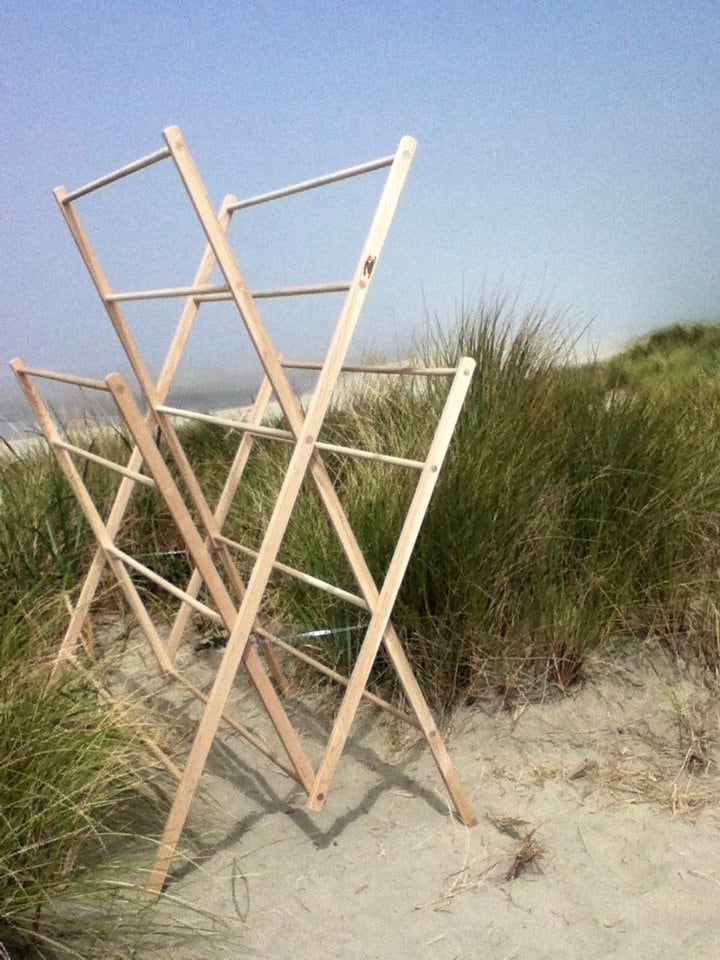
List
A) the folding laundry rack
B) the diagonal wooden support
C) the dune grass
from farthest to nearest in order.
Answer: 1. the dune grass
2. the diagonal wooden support
3. the folding laundry rack

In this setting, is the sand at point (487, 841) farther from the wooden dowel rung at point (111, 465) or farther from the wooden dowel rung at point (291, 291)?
the wooden dowel rung at point (291, 291)

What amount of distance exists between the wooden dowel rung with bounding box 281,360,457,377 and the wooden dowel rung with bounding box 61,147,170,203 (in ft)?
1.96

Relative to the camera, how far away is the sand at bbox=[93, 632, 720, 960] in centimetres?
200

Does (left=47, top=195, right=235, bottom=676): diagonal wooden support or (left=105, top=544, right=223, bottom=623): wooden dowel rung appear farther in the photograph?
(left=47, top=195, right=235, bottom=676): diagonal wooden support

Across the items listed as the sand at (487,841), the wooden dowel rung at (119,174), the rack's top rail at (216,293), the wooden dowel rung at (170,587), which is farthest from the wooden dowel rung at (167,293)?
the sand at (487,841)

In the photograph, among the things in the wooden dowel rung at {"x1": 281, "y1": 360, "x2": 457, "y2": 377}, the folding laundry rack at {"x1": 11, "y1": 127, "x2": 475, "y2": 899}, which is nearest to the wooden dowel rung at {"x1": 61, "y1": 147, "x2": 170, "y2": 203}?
the folding laundry rack at {"x1": 11, "y1": 127, "x2": 475, "y2": 899}

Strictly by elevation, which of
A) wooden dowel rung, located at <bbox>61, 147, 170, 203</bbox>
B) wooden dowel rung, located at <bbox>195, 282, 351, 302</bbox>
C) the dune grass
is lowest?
the dune grass

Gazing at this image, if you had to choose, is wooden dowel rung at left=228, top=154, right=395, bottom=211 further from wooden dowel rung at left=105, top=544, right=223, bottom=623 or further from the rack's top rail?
wooden dowel rung at left=105, top=544, right=223, bottom=623

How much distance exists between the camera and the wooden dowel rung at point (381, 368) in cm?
215

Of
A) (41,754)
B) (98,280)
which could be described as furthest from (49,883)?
(98,280)

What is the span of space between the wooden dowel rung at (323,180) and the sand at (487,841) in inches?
61.1

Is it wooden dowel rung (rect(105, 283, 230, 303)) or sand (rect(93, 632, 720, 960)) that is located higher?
wooden dowel rung (rect(105, 283, 230, 303))

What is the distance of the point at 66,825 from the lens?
1906mm

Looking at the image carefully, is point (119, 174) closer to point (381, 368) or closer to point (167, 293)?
point (167, 293)
